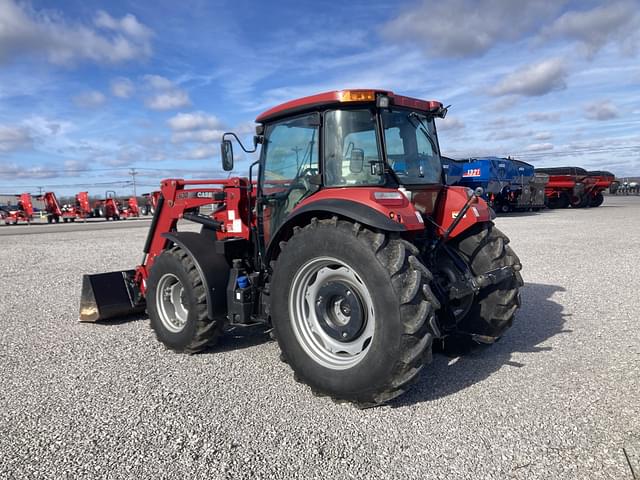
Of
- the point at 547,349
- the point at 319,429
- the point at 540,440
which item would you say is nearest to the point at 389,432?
the point at 319,429

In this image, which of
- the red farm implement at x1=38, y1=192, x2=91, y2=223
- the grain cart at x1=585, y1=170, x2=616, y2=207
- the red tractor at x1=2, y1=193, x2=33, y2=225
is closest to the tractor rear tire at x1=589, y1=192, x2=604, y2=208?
the grain cart at x1=585, y1=170, x2=616, y2=207

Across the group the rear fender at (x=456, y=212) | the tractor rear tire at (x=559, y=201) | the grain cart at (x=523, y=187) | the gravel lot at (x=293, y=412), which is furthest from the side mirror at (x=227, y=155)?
the tractor rear tire at (x=559, y=201)

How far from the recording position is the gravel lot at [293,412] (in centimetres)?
284

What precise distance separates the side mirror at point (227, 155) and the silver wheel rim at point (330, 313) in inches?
61.0

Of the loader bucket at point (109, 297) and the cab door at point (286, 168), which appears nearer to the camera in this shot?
the cab door at point (286, 168)

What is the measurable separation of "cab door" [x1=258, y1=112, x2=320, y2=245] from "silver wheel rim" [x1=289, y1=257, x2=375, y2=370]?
2.26ft

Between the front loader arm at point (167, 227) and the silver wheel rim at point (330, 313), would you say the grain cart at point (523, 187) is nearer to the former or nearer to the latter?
the front loader arm at point (167, 227)

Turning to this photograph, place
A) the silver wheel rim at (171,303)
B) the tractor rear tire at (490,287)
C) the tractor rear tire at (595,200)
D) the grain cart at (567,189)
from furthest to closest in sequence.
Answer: the tractor rear tire at (595,200) → the grain cart at (567,189) → the silver wheel rim at (171,303) → the tractor rear tire at (490,287)

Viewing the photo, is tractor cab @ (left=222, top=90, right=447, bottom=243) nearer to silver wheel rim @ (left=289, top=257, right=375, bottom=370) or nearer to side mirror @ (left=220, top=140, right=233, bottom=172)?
side mirror @ (left=220, top=140, right=233, bottom=172)

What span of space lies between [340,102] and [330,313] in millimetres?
1695

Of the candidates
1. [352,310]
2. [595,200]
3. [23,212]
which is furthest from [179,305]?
[595,200]

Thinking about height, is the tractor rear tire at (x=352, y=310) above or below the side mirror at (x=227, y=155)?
below

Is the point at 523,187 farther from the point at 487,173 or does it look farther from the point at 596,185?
the point at 596,185

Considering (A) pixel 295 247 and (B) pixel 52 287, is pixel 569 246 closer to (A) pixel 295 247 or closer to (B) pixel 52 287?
(A) pixel 295 247
